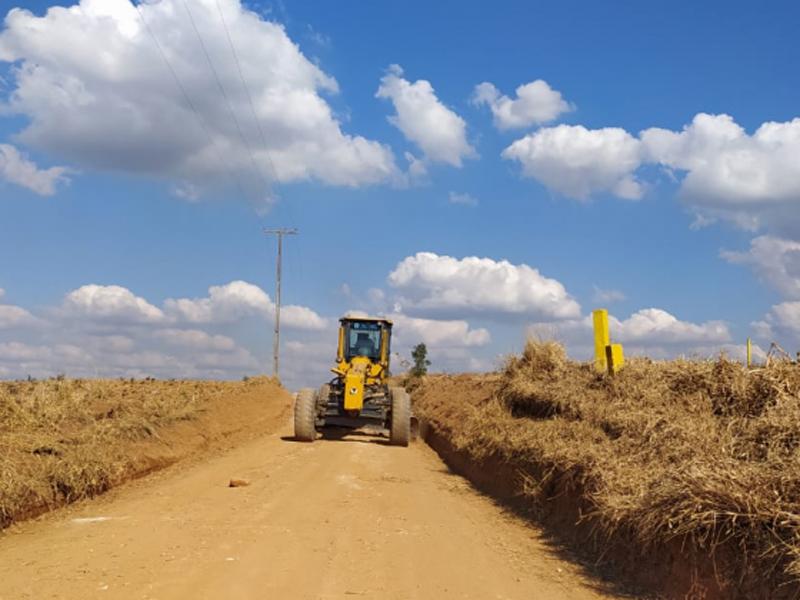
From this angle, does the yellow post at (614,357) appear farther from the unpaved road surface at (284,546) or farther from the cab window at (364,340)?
the cab window at (364,340)

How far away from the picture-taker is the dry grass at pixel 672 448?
6352 mm

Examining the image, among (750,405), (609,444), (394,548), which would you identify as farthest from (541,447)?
(394,548)

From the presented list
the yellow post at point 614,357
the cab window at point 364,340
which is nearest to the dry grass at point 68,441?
the cab window at point 364,340

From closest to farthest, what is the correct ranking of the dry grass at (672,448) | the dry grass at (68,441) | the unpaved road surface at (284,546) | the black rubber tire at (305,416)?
1. the dry grass at (672,448)
2. the unpaved road surface at (284,546)
3. the dry grass at (68,441)
4. the black rubber tire at (305,416)

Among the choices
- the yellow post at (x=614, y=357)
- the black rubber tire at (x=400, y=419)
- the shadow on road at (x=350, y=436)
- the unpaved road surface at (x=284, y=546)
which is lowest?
the shadow on road at (x=350, y=436)

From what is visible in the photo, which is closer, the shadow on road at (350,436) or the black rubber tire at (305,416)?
the black rubber tire at (305,416)

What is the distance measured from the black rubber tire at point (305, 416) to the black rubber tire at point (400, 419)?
7.51 ft

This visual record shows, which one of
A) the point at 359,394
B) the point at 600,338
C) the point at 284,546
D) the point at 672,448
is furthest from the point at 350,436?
the point at 672,448

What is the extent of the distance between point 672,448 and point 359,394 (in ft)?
41.5

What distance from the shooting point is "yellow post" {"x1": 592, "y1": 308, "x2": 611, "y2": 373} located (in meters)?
14.9

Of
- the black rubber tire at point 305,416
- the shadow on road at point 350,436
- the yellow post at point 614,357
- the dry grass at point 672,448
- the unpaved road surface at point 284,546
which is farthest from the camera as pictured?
the shadow on road at point 350,436

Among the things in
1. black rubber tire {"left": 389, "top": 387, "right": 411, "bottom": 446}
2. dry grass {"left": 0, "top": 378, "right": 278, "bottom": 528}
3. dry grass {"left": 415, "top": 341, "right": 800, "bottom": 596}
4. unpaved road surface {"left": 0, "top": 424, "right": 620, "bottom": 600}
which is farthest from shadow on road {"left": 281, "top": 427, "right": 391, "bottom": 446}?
unpaved road surface {"left": 0, "top": 424, "right": 620, "bottom": 600}

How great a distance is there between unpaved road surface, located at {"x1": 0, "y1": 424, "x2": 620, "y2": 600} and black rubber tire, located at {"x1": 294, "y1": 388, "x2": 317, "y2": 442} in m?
6.25

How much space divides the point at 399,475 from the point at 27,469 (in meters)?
7.02
